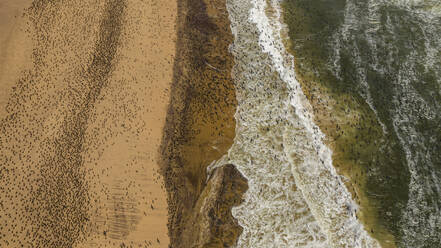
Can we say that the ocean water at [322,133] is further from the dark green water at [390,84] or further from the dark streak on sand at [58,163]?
the dark streak on sand at [58,163]

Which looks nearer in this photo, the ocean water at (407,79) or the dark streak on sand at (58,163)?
the dark streak on sand at (58,163)

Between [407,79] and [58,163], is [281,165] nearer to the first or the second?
[407,79]

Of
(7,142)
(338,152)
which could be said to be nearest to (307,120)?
(338,152)

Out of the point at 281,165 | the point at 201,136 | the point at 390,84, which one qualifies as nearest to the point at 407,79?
the point at 390,84

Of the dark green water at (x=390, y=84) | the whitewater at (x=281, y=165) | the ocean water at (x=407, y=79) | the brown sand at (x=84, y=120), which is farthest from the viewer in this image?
the dark green water at (x=390, y=84)

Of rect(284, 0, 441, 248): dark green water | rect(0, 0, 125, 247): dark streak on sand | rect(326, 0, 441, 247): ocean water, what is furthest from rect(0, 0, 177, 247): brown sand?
rect(326, 0, 441, 247): ocean water

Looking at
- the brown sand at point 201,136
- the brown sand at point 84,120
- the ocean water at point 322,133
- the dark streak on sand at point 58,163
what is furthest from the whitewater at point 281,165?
the dark streak on sand at point 58,163

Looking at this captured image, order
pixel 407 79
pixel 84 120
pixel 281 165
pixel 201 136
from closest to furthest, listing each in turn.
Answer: pixel 281 165 → pixel 201 136 → pixel 84 120 → pixel 407 79
